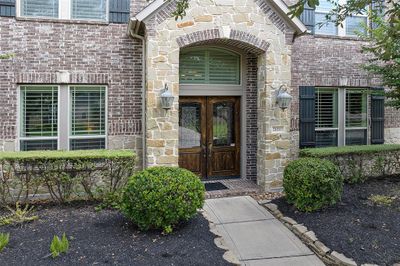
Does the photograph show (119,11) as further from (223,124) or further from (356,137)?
(356,137)

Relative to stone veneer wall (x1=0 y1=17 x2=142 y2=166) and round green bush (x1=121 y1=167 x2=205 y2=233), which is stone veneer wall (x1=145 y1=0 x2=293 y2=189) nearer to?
stone veneer wall (x1=0 y1=17 x2=142 y2=166)

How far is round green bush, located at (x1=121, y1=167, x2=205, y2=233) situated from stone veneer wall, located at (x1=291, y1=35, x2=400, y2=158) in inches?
184

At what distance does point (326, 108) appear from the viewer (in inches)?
369

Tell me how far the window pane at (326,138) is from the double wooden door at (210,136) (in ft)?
7.82

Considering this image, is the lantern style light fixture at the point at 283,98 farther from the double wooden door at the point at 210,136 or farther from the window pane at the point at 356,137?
the window pane at the point at 356,137

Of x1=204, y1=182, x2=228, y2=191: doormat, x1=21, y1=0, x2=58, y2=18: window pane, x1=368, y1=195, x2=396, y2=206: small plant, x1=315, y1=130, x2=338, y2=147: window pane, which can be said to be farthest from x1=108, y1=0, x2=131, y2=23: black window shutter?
x1=368, y1=195, x2=396, y2=206: small plant

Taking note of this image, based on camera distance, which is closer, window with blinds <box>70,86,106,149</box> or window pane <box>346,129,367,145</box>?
window with blinds <box>70,86,106,149</box>

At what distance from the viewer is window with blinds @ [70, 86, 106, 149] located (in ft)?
25.1

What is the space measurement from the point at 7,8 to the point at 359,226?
813cm

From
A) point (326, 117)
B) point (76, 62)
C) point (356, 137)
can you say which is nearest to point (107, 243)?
point (76, 62)

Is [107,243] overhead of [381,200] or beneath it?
beneath

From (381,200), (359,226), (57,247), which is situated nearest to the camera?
(57,247)

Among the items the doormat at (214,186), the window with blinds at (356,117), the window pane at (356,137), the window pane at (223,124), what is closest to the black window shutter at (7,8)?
the window pane at (223,124)

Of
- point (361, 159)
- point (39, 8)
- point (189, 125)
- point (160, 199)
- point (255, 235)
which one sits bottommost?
point (255, 235)
